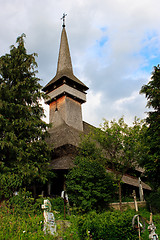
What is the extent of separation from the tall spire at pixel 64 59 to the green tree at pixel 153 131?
1436 cm

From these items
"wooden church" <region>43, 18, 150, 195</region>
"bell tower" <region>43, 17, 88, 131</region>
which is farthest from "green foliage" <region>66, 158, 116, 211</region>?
"bell tower" <region>43, 17, 88, 131</region>

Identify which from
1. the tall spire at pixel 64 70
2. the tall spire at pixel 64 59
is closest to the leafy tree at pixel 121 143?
the tall spire at pixel 64 70

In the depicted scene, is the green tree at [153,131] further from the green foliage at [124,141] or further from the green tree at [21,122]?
the green tree at [21,122]

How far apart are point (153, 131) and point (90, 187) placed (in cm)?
570

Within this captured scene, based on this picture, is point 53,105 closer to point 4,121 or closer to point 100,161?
point 100,161

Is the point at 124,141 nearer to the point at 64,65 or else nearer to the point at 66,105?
the point at 66,105

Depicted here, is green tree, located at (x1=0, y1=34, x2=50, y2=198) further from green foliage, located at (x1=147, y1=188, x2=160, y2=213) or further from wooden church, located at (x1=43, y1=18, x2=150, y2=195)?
green foliage, located at (x1=147, y1=188, x2=160, y2=213)

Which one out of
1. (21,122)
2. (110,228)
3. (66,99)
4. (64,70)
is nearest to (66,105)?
(66,99)

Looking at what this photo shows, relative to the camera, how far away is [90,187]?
13.9m

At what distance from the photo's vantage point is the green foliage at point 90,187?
44.7 feet

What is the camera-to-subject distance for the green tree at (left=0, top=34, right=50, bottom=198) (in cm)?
1294

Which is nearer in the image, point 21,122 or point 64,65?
point 21,122

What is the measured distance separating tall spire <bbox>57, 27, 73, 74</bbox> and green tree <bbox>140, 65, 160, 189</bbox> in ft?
47.1

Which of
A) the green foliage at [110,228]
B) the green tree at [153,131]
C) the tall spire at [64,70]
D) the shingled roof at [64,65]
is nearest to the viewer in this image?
the green foliage at [110,228]
